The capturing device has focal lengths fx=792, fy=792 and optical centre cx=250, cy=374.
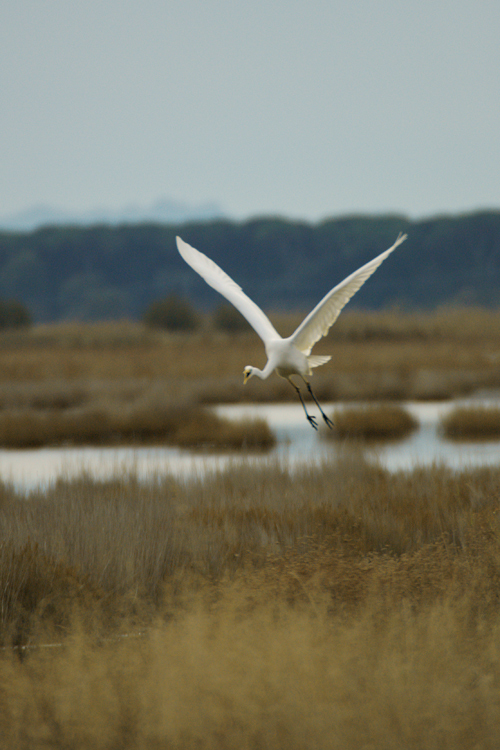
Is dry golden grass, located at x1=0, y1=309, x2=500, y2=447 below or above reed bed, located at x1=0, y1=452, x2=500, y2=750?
above

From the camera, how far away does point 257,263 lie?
100m

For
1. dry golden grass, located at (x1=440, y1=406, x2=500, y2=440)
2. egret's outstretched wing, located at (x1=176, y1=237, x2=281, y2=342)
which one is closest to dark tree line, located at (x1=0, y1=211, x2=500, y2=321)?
dry golden grass, located at (x1=440, y1=406, x2=500, y2=440)

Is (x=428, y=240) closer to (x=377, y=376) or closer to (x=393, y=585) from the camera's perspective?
(x=377, y=376)

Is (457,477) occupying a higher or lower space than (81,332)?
lower

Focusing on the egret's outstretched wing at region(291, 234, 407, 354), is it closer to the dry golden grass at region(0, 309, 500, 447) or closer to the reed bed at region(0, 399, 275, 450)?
the dry golden grass at region(0, 309, 500, 447)

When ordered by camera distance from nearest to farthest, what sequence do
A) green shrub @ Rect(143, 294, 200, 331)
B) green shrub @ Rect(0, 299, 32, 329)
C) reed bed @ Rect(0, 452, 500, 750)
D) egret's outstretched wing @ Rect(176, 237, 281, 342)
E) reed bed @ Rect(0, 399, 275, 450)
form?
reed bed @ Rect(0, 452, 500, 750)
egret's outstretched wing @ Rect(176, 237, 281, 342)
reed bed @ Rect(0, 399, 275, 450)
green shrub @ Rect(143, 294, 200, 331)
green shrub @ Rect(0, 299, 32, 329)

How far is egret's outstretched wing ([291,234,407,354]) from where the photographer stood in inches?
214

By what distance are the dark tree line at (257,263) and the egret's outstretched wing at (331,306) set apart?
82.8 m

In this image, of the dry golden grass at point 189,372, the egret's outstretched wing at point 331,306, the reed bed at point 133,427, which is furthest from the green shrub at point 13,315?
the egret's outstretched wing at point 331,306

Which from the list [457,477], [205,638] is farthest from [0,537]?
[457,477]

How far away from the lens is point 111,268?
3937 inches

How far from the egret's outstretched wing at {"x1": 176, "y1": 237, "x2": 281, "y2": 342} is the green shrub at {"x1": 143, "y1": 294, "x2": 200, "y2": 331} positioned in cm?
3761

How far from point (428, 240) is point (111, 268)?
39572 millimetres

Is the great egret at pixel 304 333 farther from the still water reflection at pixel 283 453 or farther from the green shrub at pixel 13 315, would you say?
the green shrub at pixel 13 315
